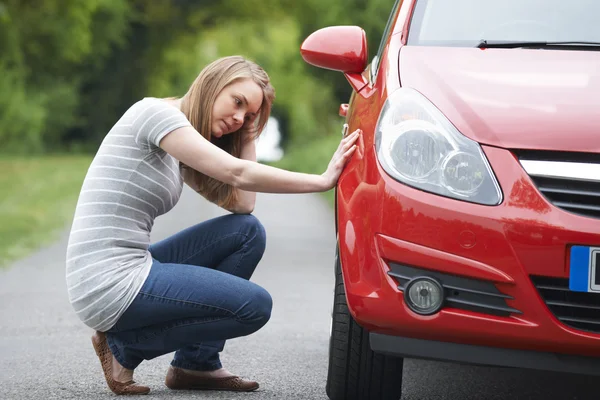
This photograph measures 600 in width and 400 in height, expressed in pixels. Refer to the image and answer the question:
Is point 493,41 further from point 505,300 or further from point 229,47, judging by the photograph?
point 229,47

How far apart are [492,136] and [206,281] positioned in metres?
1.16

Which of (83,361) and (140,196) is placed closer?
(140,196)

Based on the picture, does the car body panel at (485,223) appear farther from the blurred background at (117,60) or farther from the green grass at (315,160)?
the green grass at (315,160)

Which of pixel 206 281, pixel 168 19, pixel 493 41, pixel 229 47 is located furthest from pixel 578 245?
pixel 229 47

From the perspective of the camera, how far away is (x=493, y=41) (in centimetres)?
367

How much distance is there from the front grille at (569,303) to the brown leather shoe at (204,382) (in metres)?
1.40

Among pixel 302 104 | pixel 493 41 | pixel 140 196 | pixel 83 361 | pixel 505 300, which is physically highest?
pixel 302 104

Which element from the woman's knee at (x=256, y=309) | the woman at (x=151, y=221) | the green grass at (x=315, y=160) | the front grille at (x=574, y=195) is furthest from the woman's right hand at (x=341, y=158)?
the green grass at (x=315, y=160)

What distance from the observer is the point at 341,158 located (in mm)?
3492

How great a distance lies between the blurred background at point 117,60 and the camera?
98.0 feet

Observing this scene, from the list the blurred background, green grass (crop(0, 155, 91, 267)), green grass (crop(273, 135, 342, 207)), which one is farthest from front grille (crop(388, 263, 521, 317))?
green grass (crop(273, 135, 342, 207))

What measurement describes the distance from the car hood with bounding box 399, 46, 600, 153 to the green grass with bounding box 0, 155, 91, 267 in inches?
219

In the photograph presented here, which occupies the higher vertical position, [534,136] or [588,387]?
[534,136]

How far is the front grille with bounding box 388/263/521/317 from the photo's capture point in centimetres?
296
